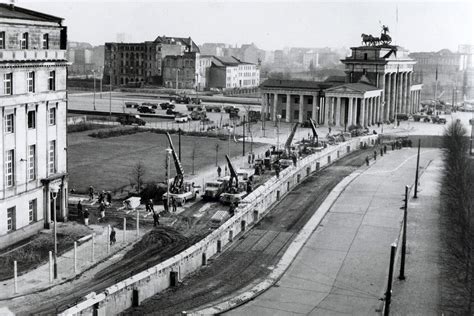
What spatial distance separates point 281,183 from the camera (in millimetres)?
55781

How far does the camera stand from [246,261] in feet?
122

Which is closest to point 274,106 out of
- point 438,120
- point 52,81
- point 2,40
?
point 438,120

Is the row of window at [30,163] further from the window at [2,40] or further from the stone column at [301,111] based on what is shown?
the stone column at [301,111]

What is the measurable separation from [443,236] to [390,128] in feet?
244

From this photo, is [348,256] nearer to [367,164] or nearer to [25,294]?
[25,294]

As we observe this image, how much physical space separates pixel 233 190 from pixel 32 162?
1676 centimetres

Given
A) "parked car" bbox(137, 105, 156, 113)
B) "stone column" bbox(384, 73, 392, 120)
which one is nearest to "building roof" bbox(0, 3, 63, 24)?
"parked car" bbox(137, 105, 156, 113)

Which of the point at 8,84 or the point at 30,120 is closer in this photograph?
the point at 8,84

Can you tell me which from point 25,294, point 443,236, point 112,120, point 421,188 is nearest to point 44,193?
point 25,294

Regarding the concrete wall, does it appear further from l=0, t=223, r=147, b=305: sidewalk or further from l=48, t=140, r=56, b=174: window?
l=48, t=140, r=56, b=174: window

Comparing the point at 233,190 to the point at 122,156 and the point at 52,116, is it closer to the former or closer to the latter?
the point at 52,116

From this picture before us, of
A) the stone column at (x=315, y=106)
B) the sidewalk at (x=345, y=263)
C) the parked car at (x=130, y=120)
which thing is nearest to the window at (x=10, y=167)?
the sidewalk at (x=345, y=263)

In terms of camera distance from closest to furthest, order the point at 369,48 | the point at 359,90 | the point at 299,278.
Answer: the point at 299,278, the point at 359,90, the point at 369,48

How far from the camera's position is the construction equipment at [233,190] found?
2071 inches
